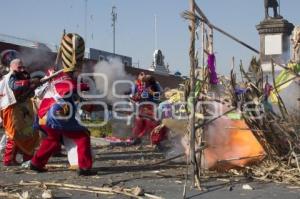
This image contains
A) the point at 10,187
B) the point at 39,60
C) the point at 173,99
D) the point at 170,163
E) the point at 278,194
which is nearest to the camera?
the point at 278,194

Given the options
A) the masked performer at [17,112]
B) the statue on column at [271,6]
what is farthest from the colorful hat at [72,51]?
the statue on column at [271,6]

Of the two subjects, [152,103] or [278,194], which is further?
[152,103]

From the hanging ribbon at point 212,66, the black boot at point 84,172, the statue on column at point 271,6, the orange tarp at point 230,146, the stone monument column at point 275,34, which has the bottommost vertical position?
the black boot at point 84,172

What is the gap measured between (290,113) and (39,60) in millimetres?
14614

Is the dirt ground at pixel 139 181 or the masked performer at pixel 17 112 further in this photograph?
the masked performer at pixel 17 112

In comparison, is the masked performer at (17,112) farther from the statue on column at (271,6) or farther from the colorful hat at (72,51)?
the statue on column at (271,6)

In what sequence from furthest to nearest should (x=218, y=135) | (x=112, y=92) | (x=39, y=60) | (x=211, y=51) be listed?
(x=39, y=60) < (x=112, y=92) < (x=218, y=135) < (x=211, y=51)

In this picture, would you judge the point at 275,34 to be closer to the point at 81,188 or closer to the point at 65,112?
the point at 65,112

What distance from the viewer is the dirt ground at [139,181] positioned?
5426 millimetres

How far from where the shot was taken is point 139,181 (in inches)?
247

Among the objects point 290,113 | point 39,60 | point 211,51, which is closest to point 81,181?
point 211,51

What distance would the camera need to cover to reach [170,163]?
771 centimetres

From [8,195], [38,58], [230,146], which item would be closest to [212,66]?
[230,146]

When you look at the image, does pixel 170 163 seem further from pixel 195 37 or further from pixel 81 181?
pixel 195 37
